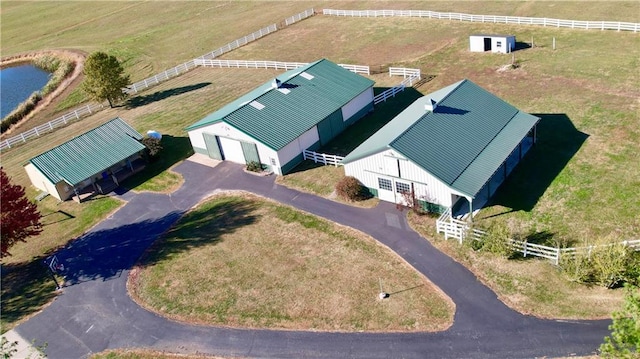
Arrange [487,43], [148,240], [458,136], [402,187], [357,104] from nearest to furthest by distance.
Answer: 1. [402,187]
2. [148,240]
3. [458,136]
4. [357,104]
5. [487,43]

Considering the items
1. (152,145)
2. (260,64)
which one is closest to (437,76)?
(260,64)

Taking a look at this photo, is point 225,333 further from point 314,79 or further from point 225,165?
point 314,79

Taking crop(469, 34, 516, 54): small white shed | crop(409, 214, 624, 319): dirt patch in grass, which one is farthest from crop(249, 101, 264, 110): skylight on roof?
crop(469, 34, 516, 54): small white shed

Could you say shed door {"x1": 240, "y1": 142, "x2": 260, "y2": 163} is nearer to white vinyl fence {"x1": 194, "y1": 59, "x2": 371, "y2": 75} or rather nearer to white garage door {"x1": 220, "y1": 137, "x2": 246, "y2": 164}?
white garage door {"x1": 220, "y1": 137, "x2": 246, "y2": 164}

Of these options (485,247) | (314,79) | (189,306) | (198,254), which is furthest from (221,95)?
(485,247)

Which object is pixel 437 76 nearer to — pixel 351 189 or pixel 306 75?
pixel 306 75
